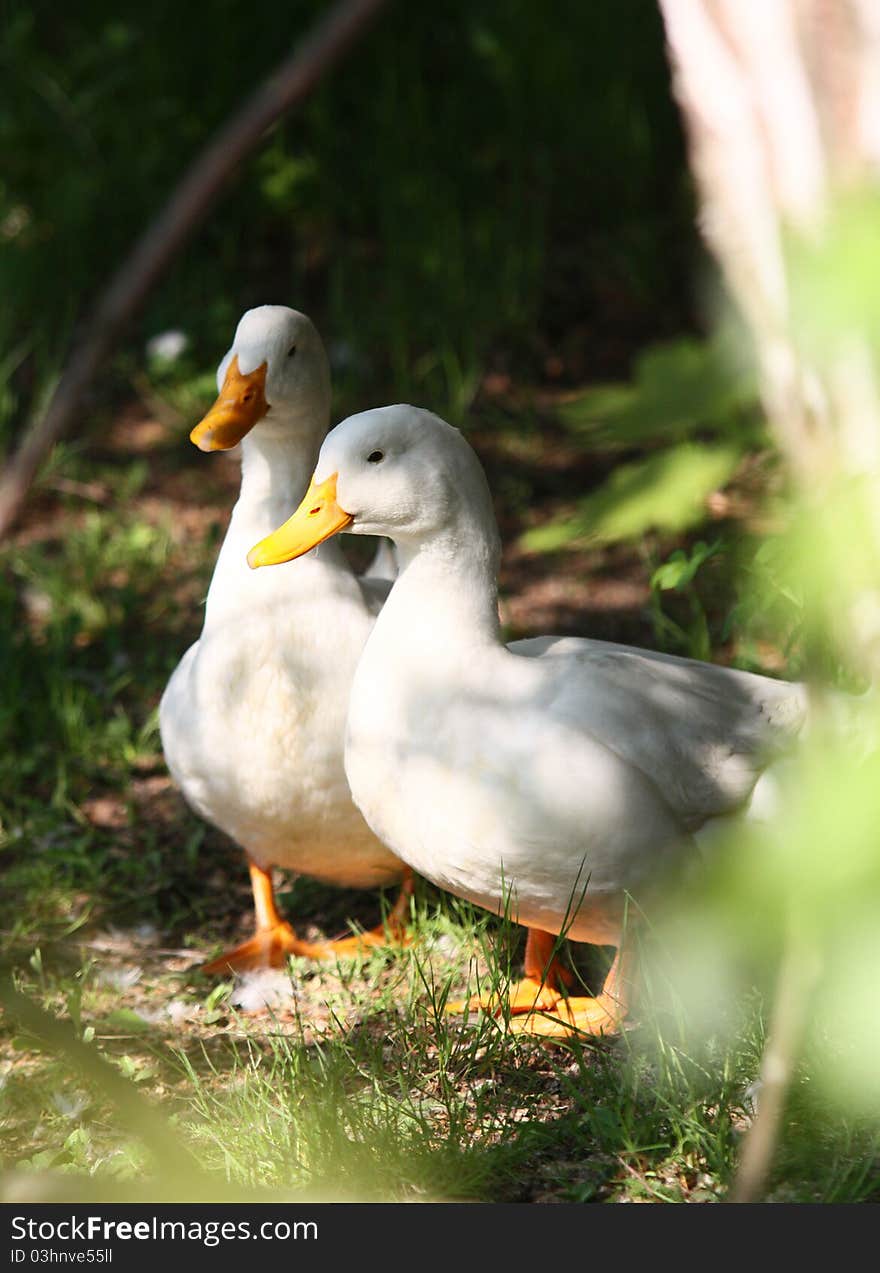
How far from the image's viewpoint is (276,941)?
3.06m

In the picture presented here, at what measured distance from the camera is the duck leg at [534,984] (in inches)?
106

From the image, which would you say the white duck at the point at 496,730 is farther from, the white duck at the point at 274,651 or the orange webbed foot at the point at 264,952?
the orange webbed foot at the point at 264,952

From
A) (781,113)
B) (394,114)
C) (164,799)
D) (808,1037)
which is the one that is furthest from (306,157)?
(781,113)

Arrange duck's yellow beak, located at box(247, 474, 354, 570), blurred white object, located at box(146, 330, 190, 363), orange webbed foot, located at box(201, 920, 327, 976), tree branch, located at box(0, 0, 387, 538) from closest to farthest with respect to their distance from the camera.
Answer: tree branch, located at box(0, 0, 387, 538), duck's yellow beak, located at box(247, 474, 354, 570), orange webbed foot, located at box(201, 920, 327, 976), blurred white object, located at box(146, 330, 190, 363)

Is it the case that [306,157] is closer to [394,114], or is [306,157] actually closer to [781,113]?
[394,114]

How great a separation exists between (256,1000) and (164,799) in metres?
0.92

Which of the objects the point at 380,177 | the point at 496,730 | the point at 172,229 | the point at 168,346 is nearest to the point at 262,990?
the point at 496,730

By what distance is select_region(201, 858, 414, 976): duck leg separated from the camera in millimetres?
3014

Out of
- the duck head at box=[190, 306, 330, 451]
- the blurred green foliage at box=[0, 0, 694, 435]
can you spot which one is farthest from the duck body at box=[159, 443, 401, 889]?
the blurred green foliage at box=[0, 0, 694, 435]

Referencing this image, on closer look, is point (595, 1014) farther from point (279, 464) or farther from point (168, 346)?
point (168, 346)

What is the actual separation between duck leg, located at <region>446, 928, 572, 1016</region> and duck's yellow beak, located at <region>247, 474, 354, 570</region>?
84cm

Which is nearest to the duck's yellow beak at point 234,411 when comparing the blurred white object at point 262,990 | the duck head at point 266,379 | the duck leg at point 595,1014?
the duck head at point 266,379

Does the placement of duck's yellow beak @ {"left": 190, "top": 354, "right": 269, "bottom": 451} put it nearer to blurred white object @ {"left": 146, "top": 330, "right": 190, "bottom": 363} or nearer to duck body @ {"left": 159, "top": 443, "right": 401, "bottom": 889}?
duck body @ {"left": 159, "top": 443, "right": 401, "bottom": 889}

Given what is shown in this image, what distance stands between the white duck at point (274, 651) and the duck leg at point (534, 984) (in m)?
0.36
